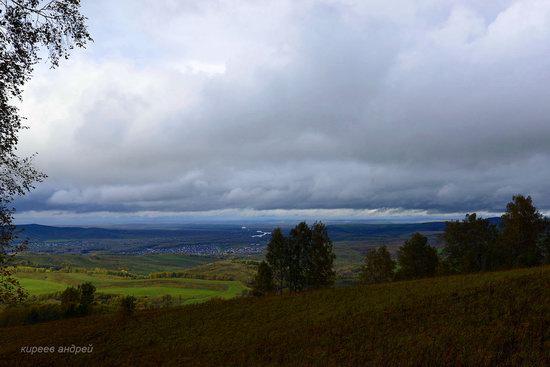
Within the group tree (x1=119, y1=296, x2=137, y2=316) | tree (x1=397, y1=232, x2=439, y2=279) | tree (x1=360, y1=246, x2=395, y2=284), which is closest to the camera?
tree (x1=119, y1=296, x2=137, y2=316)

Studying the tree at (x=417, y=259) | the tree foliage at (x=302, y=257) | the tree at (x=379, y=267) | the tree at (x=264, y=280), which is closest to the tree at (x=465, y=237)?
the tree at (x=417, y=259)

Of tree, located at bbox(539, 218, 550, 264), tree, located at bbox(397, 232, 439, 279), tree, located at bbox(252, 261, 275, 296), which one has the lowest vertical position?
tree, located at bbox(252, 261, 275, 296)

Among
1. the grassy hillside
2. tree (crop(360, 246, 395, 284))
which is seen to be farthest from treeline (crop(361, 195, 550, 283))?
the grassy hillside

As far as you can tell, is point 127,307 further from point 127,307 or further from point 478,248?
point 478,248

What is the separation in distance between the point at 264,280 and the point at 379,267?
23039 millimetres

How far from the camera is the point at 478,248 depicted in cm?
5606

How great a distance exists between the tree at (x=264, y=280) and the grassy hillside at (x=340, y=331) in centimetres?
2711

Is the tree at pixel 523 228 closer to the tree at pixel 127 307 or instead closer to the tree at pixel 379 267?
the tree at pixel 379 267

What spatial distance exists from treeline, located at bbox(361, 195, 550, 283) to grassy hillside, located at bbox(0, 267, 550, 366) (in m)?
31.6

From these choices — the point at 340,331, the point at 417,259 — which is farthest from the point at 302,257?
the point at 340,331

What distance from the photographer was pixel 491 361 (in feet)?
37.5

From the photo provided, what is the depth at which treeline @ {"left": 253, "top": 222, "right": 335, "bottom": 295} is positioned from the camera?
5888 centimetres

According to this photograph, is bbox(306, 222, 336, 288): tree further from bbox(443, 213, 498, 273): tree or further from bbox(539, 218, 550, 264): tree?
bbox(539, 218, 550, 264): tree

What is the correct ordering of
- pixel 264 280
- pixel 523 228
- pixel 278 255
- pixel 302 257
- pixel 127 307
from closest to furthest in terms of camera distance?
pixel 127 307
pixel 523 228
pixel 264 280
pixel 302 257
pixel 278 255
